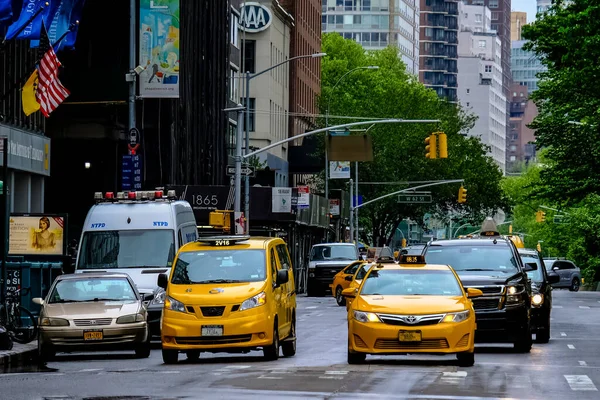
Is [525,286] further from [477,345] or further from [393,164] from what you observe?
[393,164]

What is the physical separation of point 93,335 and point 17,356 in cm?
165

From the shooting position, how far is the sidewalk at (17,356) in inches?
991

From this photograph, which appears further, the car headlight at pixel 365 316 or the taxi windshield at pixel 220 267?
the taxi windshield at pixel 220 267

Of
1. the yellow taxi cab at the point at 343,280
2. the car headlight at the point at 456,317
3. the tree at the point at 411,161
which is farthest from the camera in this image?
the tree at the point at 411,161

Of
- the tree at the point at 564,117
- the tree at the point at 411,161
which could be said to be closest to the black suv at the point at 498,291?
the tree at the point at 564,117

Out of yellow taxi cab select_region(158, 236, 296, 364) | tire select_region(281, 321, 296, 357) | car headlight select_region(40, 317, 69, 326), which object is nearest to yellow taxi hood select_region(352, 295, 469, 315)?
yellow taxi cab select_region(158, 236, 296, 364)

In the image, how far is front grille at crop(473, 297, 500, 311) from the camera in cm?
2639

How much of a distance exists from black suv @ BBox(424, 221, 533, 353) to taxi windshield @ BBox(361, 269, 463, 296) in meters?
2.53

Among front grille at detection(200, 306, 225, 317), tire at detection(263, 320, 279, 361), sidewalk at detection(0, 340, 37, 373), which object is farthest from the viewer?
sidewalk at detection(0, 340, 37, 373)

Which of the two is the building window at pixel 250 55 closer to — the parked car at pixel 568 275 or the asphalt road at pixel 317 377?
the parked car at pixel 568 275

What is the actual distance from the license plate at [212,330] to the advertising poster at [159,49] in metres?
19.8

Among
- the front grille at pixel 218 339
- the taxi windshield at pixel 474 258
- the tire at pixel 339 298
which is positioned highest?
the taxi windshield at pixel 474 258

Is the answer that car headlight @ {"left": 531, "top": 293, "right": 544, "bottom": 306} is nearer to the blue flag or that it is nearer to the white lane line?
the white lane line

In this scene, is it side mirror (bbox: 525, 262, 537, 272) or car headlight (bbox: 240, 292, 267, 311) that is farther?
side mirror (bbox: 525, 262, 537, 272)
